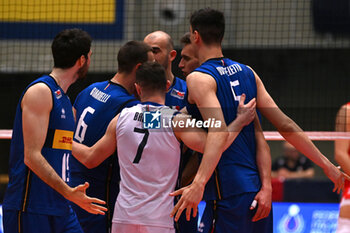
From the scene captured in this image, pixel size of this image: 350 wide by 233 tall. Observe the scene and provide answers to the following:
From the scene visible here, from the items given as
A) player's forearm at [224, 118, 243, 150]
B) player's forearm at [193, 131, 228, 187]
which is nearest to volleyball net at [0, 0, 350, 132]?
player's forearm at [224, 118, 243, 150]

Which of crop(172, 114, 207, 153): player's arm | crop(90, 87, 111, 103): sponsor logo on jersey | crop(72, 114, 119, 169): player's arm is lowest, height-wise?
crop(72, 114, 119, 169): player's arm

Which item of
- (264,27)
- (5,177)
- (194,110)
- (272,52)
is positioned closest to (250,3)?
A: (264,27)

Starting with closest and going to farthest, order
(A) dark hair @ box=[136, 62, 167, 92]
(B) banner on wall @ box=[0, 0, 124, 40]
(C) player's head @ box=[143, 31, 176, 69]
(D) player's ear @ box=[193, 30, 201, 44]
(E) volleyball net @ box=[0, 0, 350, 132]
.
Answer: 1. (A) dark hair @ box=[136, 62, 167, 92]
2. (D) player's ear @ box=[193, 30, 201, 44]
3. (C) player's head @ box=[143, 31, 176, 69]
4. (E) volleyball net @ box=[0, 0, 350, 132]
5. (B) banner on wall @ box=[0, 0, 124, 40]

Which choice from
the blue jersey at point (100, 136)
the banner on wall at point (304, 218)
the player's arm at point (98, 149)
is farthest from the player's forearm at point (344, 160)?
the banner on wall at point (304, 218)

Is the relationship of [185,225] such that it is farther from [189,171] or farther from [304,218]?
[304,218]

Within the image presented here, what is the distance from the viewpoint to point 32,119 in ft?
13.1

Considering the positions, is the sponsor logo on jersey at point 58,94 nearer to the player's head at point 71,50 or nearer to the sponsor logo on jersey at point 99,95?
the player's head at point 71,50

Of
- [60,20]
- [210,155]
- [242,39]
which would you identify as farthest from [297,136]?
[60,20]

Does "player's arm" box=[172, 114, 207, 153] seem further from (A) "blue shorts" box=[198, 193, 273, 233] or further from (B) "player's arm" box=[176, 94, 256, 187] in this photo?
(A) "blue shorts" box=[198, 193, 273, 233]

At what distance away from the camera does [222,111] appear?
4121 millimetres

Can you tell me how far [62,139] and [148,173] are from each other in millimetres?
728

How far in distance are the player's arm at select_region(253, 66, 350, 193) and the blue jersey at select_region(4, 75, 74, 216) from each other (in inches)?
58.1

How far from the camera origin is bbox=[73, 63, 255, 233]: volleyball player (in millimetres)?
3945

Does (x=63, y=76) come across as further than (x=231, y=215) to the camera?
Yes
